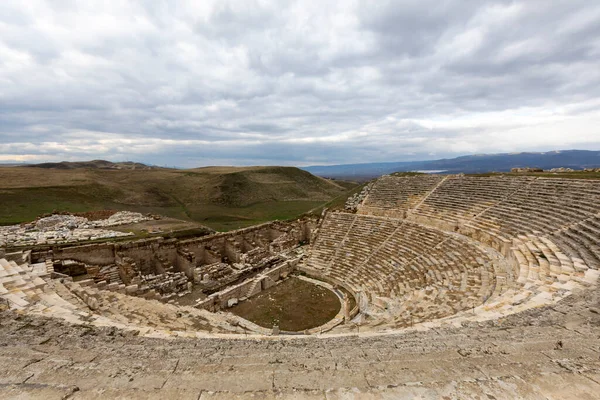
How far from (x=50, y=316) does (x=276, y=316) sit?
9.63 meters

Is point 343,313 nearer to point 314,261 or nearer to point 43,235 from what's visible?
point 314,261

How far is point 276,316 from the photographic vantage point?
1391 centimetres

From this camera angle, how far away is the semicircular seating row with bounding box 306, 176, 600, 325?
372 inches

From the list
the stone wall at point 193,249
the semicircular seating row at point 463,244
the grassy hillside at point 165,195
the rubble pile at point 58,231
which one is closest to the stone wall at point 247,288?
the semicircular seating row at point 463,244

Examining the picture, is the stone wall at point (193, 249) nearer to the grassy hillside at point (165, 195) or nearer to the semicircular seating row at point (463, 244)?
the semicircular seating row at point (463, 244)

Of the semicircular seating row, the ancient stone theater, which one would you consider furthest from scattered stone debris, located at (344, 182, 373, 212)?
the semicircular seating row

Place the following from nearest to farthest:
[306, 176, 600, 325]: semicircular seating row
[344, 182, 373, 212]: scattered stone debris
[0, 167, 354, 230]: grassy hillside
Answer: [306, 176, 600, 325]: semicircular seating row, [344, 182, 373, 212]: scattered stone debris, [0, 167, 354, 230]: grassy hillside

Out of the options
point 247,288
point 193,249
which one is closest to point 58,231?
point 193,249

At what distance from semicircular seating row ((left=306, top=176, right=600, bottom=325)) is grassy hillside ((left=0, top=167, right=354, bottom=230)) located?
16448mm

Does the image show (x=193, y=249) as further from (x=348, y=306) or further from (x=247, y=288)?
(x=348, y=306)

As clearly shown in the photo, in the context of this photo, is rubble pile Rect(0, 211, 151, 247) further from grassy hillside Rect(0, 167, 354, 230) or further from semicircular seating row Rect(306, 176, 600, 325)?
semicircular seating row Rect(306, 176, 600, 325)

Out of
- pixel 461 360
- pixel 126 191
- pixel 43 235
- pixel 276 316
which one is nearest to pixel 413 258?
pixel 276 316

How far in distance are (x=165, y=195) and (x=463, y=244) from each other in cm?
4995

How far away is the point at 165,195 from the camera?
50.4 metres
